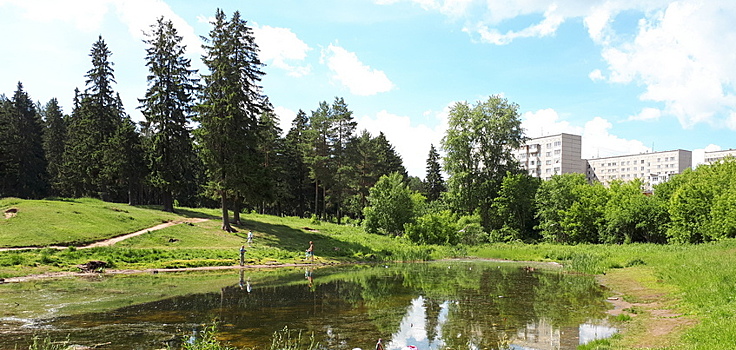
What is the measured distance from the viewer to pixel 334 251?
43844mm

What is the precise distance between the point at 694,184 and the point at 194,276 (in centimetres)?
4939

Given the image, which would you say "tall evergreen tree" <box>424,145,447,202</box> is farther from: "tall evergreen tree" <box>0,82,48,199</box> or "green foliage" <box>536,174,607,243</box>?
"tall evergreen tree" <box>0,82,48,199</box>

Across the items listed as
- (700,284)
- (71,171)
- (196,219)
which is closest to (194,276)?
(196,219)

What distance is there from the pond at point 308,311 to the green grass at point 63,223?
973cm

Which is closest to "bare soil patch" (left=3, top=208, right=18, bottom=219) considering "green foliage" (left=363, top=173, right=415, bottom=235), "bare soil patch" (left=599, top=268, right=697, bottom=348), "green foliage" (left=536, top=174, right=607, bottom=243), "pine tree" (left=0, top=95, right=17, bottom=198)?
"pine tree" (left=0, top=95, right=17, bottom=198)

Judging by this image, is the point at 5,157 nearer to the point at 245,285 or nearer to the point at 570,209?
the point at 245,285

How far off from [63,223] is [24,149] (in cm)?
4470

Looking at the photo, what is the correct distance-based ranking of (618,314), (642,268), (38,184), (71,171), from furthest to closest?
(38,184) < (71,171) < (642,268) < (618,314)

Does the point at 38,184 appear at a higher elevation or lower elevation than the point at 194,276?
higher

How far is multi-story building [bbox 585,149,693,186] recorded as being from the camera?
148m

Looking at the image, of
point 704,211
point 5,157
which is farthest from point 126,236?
point 704,211

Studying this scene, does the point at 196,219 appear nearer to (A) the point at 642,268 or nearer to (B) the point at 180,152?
(B) the point at 180,152

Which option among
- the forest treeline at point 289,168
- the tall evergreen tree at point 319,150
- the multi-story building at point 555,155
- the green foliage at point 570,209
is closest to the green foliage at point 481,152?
the forest treeline at point 289,168

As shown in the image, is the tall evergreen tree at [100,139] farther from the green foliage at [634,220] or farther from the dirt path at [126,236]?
the green foliage at [634,220]
